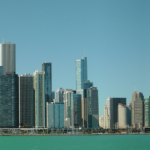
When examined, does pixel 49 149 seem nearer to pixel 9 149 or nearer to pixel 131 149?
pixel 9 149

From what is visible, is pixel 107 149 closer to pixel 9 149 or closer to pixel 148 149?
pixel 148 149

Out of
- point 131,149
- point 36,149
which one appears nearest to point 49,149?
point 36,149

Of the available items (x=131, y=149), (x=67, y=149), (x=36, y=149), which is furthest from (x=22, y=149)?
(x=131, y=149)

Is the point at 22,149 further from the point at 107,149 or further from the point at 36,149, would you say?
the point at 107,149

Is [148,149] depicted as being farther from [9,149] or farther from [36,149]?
[9,149]

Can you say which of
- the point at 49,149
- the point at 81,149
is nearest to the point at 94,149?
the point at 81,149

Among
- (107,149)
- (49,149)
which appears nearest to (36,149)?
(49,149)

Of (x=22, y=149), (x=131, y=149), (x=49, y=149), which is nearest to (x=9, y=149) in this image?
(x=22, y=149)

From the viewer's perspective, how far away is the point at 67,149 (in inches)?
4505

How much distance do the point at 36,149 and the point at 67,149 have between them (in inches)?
324

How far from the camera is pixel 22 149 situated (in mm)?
113875

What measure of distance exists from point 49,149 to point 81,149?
847cm

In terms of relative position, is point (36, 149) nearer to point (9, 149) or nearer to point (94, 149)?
point (9, 149)

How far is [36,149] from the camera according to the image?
113312mm
